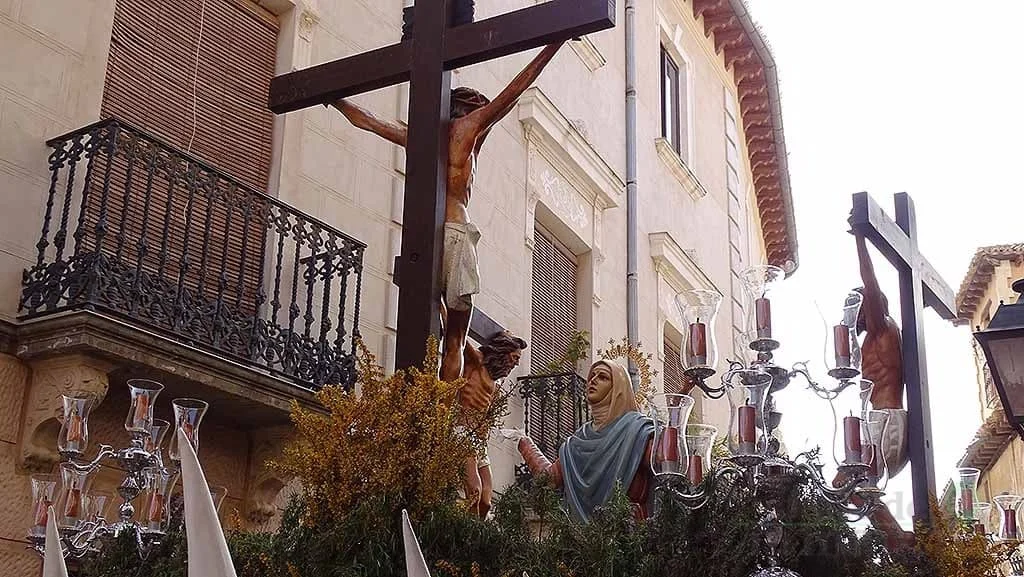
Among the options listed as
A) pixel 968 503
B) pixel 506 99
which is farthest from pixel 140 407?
pixel 968 503

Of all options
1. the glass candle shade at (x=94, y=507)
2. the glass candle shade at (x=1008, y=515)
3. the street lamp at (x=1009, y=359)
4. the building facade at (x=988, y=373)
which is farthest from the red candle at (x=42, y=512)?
the building facade at (x=988, y=373)

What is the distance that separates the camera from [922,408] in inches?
250

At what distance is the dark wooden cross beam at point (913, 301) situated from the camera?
20.5ft

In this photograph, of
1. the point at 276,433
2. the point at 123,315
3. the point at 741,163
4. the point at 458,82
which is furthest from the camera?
the point at 741,163

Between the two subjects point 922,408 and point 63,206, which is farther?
point 63,206

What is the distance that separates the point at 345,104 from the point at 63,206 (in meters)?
2.59

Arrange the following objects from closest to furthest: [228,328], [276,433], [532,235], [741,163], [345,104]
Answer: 1. [345,104]
2. [228,328]
3. [276,433]
4. [532,235]
5. [741,163]

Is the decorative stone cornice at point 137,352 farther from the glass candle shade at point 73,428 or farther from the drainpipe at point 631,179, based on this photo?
the drainpipe at point 631,179

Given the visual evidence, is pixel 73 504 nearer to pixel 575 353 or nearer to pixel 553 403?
pixel 553 403

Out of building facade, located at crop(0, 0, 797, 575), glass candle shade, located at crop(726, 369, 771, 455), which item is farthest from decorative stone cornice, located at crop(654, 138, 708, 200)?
glass candle shade, located at crop(726, 369, 771, 455)

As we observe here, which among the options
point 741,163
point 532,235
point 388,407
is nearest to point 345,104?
point 388,407

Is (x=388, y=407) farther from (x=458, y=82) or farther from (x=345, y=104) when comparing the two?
(x=458, y=82)

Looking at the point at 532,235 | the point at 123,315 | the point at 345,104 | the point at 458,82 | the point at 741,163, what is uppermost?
the point at 741,163

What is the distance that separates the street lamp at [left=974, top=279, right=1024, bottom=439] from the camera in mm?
5562
